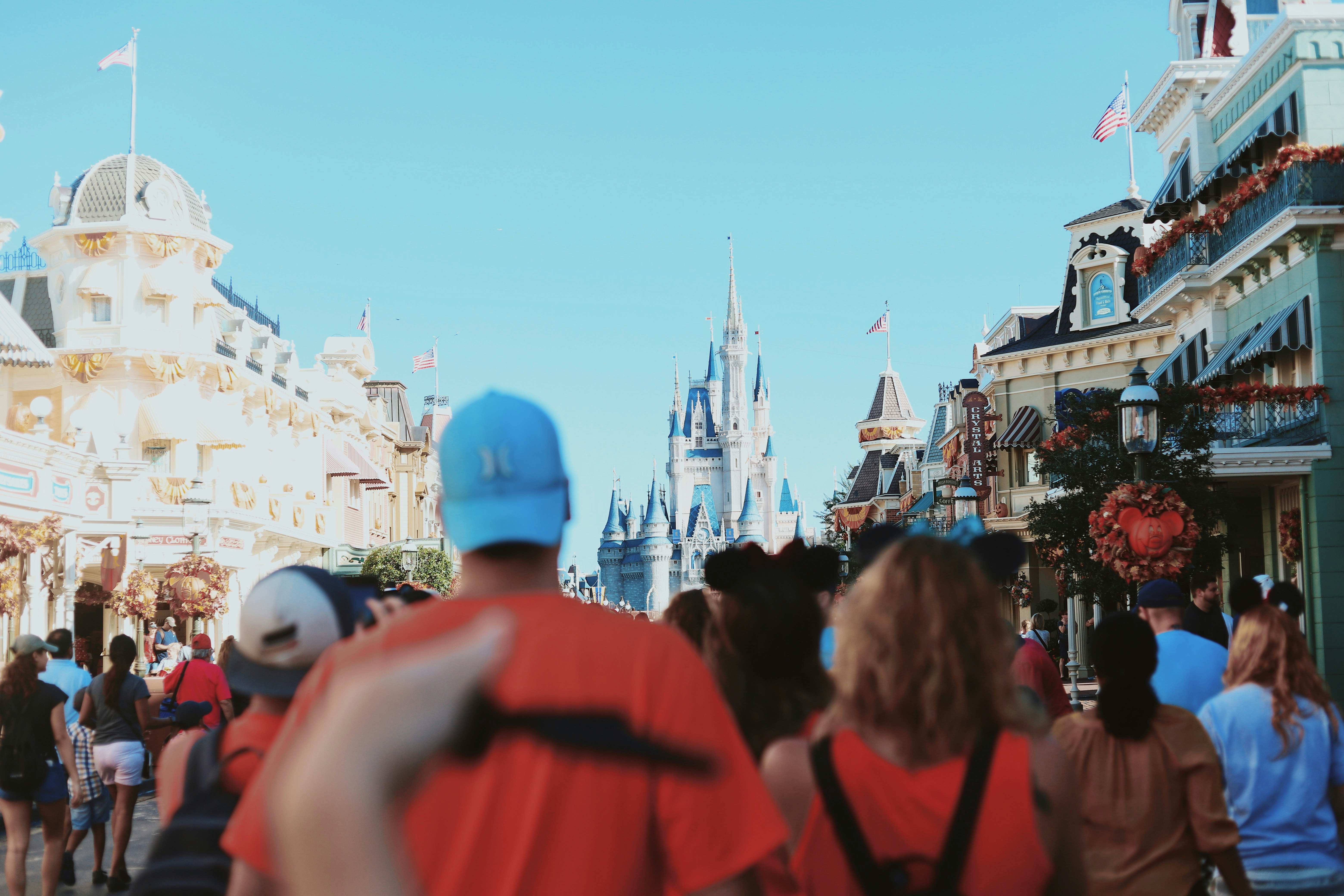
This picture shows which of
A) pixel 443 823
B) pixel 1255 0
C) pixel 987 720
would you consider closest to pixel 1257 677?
pixel 987 720

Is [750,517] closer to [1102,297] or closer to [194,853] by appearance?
[1102,297]

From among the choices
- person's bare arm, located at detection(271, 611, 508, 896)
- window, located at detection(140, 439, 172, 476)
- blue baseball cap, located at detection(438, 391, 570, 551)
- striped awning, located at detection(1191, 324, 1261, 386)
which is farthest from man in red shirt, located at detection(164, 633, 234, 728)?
window, located at detection(140, 439, 172, 476)

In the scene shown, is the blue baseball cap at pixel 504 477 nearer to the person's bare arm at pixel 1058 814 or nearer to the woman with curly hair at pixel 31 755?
the person's bare arm at pixel 1058 814

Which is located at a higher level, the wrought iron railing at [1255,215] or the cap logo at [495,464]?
the wrought iron railing at [1255,215]

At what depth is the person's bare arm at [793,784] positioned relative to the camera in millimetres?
2928

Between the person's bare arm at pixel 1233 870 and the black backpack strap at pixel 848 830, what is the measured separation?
173 cm

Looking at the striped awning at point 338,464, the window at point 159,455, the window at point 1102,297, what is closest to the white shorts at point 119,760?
the window at point 159,455

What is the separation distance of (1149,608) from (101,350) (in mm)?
29363

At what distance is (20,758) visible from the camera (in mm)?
8445

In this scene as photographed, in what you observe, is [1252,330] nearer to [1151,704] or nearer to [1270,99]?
[1270,99]

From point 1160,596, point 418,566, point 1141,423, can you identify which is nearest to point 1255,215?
point 1141,423

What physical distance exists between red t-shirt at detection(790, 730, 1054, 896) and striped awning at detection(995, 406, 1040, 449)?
29.1m

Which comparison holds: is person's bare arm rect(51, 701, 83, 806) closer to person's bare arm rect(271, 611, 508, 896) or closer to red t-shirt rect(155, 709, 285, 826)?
red t-shirt rect(155, 709, 285, 826)

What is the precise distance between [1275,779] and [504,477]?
367 cm
